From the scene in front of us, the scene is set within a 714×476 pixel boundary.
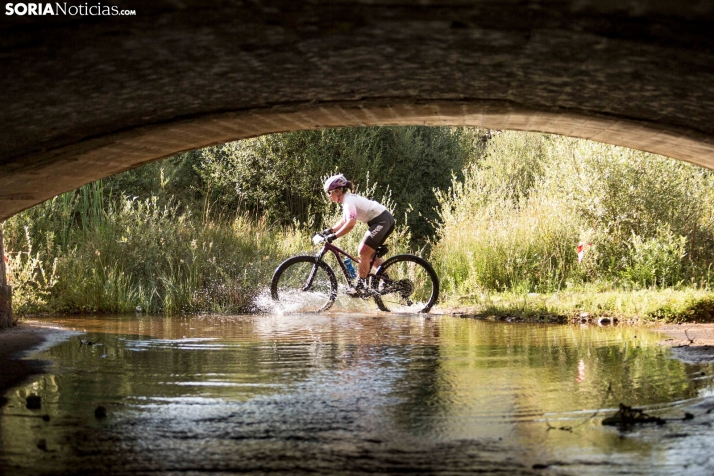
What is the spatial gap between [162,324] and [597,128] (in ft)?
20.8

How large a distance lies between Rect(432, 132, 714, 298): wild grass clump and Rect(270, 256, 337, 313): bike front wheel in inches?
88.8

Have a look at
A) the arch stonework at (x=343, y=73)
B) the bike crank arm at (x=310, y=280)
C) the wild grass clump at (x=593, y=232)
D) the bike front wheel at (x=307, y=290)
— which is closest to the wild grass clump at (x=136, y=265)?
the bike front wheel at (x=307, y=290)

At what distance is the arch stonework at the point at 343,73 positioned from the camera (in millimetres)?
3631

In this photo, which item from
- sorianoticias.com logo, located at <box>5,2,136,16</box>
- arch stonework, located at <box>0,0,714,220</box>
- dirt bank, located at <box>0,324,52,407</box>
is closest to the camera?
sorianoticias.com logo, located at <box>5,2,136,16</box>

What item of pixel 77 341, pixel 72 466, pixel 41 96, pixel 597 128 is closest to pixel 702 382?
pixel 597 128

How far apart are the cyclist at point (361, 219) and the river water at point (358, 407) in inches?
142

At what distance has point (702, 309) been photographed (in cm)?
1036

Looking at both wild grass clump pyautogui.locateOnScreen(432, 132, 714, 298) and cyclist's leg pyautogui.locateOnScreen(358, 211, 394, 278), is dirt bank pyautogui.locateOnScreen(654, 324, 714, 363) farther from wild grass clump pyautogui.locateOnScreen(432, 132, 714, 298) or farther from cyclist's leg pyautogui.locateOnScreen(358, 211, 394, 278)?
cyclist's leg pyautogui.locateOnScreen(358, 211, 394, 278)

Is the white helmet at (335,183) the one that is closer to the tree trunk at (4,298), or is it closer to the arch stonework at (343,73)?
the tree trunk at (4,298)

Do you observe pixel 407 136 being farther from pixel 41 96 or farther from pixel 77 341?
pixel 41 96

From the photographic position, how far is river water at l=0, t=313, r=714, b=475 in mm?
3762

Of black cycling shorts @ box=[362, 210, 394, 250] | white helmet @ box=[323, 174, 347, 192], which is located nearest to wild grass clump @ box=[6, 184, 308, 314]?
black cycling shorts @ box=[362, 210, 394, 250]

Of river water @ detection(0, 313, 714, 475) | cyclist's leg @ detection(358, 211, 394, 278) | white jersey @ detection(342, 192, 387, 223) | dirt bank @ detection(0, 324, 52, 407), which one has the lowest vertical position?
river water @ detection(0, 313, 714, 475)

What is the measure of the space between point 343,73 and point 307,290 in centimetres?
781
